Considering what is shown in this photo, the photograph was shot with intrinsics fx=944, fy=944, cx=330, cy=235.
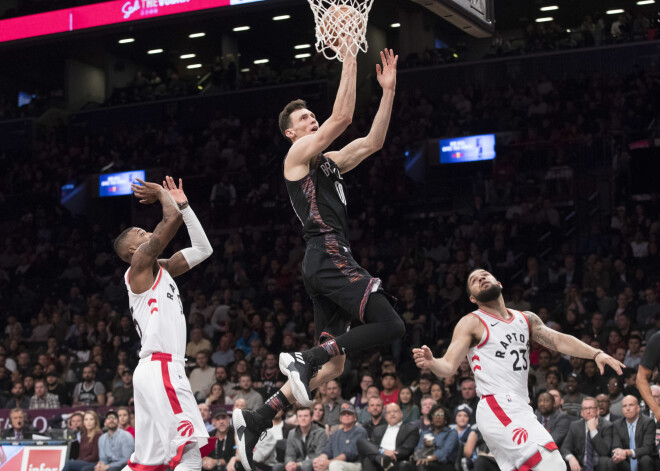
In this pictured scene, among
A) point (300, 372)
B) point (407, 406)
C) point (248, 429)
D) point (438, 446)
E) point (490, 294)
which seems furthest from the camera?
point (407, 406)

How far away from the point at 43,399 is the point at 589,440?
9.84m

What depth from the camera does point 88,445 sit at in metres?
14.9

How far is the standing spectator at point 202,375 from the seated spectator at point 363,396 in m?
2.86

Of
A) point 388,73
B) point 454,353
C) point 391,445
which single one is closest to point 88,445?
point 391,445

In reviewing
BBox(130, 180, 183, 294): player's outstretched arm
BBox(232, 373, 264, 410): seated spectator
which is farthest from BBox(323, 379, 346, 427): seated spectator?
BBox(130, 180, 183, 294): player's outstretched arm

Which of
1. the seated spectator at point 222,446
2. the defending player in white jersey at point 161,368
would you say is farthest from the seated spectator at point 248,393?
the defending player in white jersey at point 161,368

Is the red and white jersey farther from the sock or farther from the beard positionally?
the sock

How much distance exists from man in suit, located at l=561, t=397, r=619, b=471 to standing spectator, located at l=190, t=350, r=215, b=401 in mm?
6616

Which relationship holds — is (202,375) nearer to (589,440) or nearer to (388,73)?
(589,440)

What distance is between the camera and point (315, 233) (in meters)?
6.97

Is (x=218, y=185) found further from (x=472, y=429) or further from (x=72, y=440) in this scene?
(x=472, y=429)

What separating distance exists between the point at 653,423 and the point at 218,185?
15.1 m

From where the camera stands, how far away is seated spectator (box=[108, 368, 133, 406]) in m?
16.7

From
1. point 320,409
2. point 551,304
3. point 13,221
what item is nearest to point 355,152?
point 320,409
